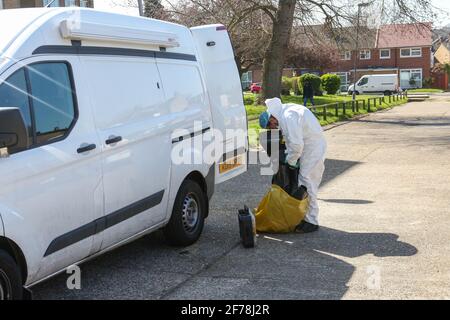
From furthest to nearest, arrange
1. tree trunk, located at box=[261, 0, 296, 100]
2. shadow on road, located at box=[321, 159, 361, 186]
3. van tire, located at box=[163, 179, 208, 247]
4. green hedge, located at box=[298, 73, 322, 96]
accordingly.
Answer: green hedge, located at box=[298, 73, 322, 96]
tree trunk, located at box=[261, 0, 296, 100]
shadow on road, located at box=[321, 159, 361, 186]
van tire, located at box=[163, 179, 208, 247]

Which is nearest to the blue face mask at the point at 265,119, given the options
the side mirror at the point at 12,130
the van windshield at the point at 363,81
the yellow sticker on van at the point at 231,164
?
the yellow sticker on van at the point at 231,164

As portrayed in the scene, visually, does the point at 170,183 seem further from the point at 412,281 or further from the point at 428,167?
the point at 428,167

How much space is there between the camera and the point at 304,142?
22.3 ft

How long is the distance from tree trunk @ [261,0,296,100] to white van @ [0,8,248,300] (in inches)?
681

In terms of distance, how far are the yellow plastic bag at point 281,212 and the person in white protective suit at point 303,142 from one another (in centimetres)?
18

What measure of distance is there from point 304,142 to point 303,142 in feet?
0.43

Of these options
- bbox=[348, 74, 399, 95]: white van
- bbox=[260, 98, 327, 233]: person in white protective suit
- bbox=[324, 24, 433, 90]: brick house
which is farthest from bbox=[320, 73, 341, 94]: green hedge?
bbox=[260, 98, 327, 233]: person in white protective suit

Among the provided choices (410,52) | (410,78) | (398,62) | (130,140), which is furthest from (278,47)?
(398,62)

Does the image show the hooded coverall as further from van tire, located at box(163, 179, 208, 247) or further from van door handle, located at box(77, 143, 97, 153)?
van door handle, located at box(77, 143, 97, 153)

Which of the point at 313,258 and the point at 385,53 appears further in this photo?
the point at 385,53

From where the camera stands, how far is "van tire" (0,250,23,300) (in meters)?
3.86

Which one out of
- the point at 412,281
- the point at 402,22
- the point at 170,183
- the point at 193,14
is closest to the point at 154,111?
the point at 170,183

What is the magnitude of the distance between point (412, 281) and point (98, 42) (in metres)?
3.43

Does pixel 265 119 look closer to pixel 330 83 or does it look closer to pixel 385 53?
pixel 330 83
